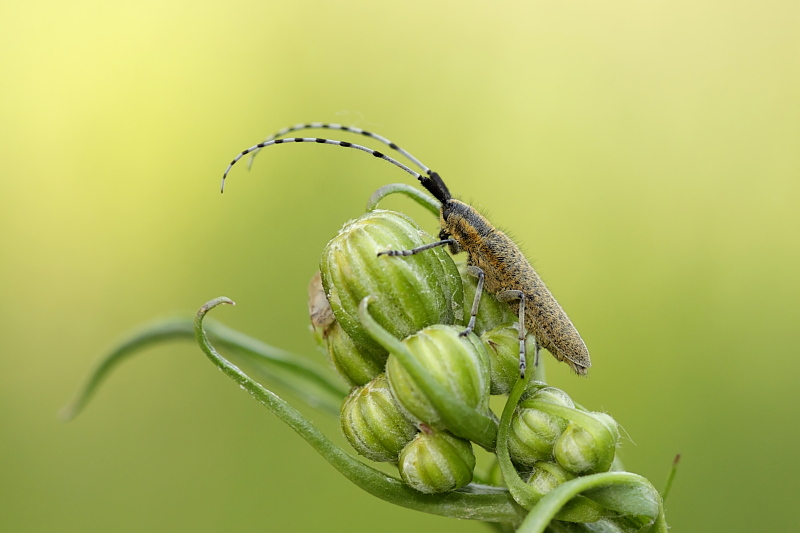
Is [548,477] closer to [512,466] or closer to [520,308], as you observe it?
[512,466]

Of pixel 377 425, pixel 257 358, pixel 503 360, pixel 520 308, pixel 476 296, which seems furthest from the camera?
pixel 257 358

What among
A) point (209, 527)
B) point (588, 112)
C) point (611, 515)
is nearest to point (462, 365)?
point (611, 515)

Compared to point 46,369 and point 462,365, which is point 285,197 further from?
point 462,365

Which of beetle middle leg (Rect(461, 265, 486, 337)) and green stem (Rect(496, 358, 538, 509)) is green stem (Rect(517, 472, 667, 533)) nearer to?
green stem (Rect(496, 358, 538, 509))

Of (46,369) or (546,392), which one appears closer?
(546,392)

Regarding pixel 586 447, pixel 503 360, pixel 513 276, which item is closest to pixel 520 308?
pixel 513 276

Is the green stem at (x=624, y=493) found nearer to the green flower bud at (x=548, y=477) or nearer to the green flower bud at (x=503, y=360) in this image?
the green flower bud at (x=548, y=477)

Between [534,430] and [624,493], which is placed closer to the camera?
[624,493]
